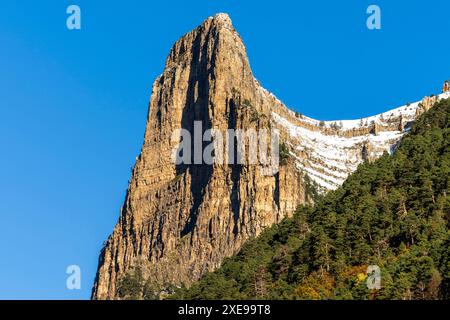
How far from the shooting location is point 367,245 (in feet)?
521

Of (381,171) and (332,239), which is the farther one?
(381,171)

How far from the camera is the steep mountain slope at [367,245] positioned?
142125 millimetres

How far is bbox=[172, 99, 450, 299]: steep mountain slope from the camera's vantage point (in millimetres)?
142125

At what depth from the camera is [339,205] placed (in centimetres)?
18225

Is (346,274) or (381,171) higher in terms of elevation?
(381,171)

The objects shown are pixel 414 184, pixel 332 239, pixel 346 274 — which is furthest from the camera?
pixel 414 184

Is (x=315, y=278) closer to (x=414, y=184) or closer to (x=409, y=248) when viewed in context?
(x=409, y=248)
